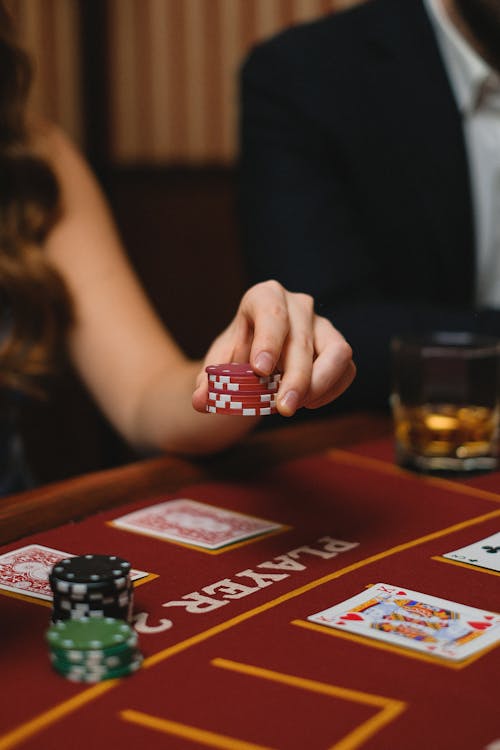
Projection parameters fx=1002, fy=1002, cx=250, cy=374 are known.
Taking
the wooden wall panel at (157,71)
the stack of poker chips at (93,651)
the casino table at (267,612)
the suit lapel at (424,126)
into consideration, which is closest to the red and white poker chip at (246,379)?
the casino table at (267,612)

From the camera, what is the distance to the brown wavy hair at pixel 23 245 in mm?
1788

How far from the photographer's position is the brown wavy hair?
1.79 metres

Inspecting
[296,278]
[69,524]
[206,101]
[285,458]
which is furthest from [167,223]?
[69,524]

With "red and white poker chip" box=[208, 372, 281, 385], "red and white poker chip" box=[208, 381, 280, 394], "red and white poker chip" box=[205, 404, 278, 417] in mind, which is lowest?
"red and white poker chip" box=[205, 404, 278, 417]

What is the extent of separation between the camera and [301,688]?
74cm

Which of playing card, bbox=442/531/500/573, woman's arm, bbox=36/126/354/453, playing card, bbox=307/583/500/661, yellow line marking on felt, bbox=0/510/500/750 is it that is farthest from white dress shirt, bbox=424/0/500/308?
playing card, bbox=307/583/500/661

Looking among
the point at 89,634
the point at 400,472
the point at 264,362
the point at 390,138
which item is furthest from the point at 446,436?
the point at 390,138

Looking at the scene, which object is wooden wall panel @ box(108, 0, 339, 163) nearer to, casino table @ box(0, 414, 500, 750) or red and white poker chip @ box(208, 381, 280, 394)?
casino table @ box(0, 414, 500, 750)

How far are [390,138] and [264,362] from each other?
4.62 ft

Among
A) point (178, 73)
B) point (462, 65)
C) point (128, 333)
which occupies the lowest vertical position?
point (128, 333)

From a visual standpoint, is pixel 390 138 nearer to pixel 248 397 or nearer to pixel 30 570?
pixel 248 397

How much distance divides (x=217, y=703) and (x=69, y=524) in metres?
0.45

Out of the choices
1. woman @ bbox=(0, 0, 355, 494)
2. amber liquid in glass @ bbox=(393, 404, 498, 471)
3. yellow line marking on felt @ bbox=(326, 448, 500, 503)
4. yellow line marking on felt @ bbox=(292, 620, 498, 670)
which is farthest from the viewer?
woman @ bbox=(0, 0, 355, 494)

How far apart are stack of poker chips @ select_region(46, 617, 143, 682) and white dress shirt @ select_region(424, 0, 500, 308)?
1.71 meters
